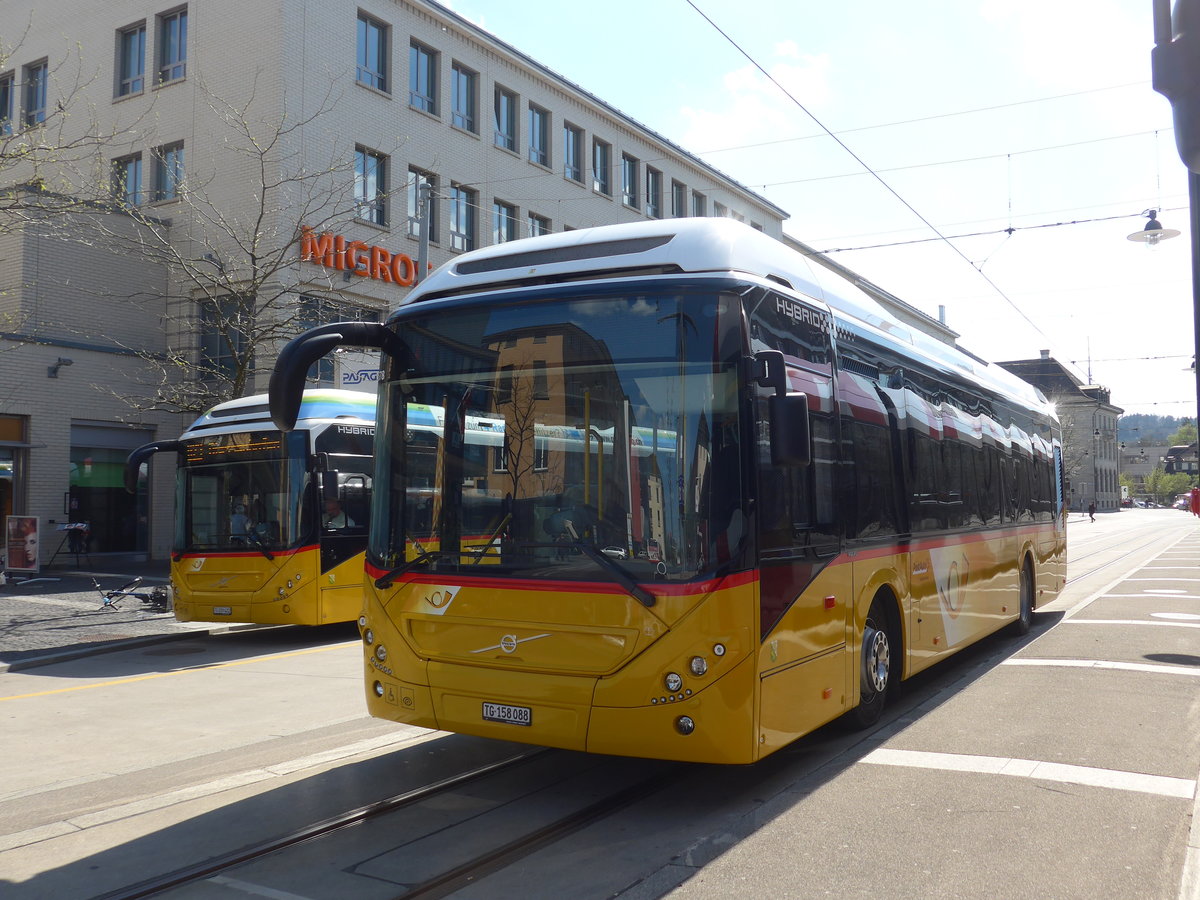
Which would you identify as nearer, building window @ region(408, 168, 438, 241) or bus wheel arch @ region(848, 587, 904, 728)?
bus wheel arch @ region(848, 587, 904, 728)

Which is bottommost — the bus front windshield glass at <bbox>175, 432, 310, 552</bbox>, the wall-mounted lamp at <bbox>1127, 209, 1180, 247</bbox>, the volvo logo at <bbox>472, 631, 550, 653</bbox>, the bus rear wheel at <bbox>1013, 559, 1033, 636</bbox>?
the bus rear wheel at <bbox>1013, 559, 1033, 636</bbox>

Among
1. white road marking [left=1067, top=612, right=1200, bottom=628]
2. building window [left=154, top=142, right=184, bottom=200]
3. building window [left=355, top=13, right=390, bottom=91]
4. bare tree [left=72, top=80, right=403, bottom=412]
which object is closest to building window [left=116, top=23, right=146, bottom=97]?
building window [left=154, top=142, right=184, bottom=200]

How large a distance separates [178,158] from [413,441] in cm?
2412

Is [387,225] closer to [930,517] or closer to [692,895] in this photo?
[930,517]

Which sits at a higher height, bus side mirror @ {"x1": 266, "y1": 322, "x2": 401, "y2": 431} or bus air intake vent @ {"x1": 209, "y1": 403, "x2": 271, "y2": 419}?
bus air intake vent @ {"x1": 209, "y1": 403, "x2": 271, "y2": 419}

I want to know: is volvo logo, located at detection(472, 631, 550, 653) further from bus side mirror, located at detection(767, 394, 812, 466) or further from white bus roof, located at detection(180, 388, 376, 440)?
white bus roof, located at detection(180, 388, 376, 440)

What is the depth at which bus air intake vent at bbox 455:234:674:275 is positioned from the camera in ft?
19.6

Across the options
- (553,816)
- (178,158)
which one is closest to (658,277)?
(553,816)

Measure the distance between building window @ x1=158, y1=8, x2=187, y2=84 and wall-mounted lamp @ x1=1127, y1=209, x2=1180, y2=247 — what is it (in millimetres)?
22414

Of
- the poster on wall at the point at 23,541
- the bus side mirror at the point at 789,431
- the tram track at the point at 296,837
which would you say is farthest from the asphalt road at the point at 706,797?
the poster on wall at the point at 23,541

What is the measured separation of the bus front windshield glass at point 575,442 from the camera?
5457mm

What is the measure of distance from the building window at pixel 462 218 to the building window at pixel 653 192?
9.97 m

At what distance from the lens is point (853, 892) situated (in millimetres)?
4500

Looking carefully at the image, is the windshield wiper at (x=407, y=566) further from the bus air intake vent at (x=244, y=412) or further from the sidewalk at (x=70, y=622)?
the bus air intake vent at (x=244, y=412)
